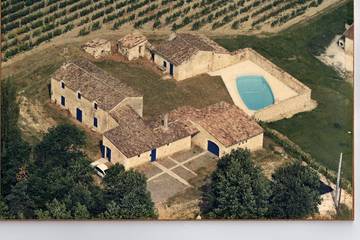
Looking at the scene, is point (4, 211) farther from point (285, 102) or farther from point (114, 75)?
point (285, 102)

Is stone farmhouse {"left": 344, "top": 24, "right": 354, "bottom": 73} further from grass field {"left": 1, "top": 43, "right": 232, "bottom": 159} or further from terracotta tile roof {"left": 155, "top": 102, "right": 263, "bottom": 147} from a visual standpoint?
grass field {"left": 1, "top": 43, "right": 232, "bottom": 159}

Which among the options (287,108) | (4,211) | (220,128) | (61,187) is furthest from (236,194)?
(4,211)

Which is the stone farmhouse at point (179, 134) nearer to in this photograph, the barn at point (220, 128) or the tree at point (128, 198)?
the barn at point (220, 128)

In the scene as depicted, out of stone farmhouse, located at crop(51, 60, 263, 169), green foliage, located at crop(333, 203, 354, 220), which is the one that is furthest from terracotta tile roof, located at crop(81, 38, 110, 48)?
green foliage, located at crop(333, 203, 354, 220)

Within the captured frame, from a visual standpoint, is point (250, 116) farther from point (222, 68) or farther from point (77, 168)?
point (77, 168)

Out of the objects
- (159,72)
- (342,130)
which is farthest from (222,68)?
(342,130)

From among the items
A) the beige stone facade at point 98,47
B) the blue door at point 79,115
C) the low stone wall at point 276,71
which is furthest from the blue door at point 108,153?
the low stone wall at point 276,71
